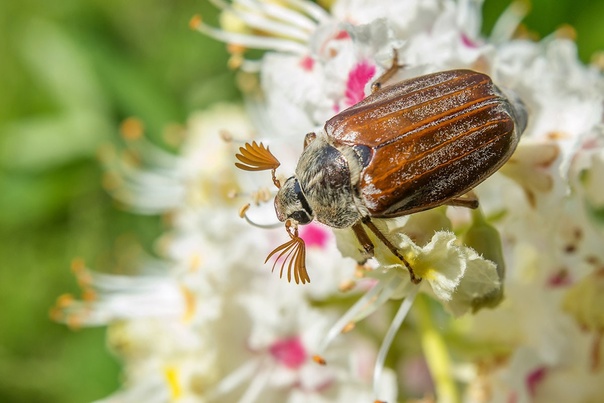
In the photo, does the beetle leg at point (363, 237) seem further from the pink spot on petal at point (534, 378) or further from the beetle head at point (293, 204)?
the pink spot on petal at point (534, 378)

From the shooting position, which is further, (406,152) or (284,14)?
(284,14)

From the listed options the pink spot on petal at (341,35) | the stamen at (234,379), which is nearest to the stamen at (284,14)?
the pink spot on petal at (341,35)

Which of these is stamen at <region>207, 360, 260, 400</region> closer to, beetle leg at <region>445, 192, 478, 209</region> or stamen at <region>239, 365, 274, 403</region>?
stamen at <region>239, 365, 274, 403</region>

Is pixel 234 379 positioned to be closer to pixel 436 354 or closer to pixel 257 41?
pixel 436 354

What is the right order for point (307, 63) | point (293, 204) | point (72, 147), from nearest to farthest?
point (293, 204), point (307, 63), point (72, 147)

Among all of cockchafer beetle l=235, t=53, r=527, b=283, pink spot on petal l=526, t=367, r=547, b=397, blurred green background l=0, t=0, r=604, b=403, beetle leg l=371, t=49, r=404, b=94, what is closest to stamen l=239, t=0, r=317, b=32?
beetle leg l=371, t=49, r=404, b=94

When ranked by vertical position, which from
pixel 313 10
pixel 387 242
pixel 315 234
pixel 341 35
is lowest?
pixel 387 242

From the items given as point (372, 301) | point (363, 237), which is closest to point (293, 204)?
point (363, 237)
